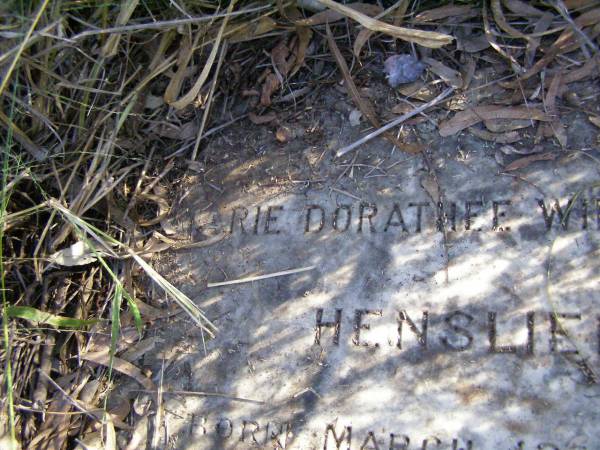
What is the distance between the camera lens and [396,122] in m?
2.75

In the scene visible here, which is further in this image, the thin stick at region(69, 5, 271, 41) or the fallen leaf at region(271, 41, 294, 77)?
the fallen leaf at region(271, 41, 294, 77)

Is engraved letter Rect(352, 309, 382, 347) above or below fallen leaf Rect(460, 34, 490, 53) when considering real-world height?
below

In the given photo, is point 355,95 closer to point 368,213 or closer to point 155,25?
point 368,213

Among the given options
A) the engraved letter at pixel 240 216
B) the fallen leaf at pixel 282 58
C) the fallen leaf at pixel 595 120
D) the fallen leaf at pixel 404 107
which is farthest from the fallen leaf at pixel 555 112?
the engraved letter at pixel 240 216

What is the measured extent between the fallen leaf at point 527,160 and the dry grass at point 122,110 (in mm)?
133

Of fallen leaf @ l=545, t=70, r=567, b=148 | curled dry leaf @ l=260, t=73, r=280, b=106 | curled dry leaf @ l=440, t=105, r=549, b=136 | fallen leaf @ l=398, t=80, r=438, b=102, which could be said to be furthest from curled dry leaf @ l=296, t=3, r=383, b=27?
fallen leaf @ l=545, t=70, r=567, b=148

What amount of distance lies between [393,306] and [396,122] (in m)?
0.80

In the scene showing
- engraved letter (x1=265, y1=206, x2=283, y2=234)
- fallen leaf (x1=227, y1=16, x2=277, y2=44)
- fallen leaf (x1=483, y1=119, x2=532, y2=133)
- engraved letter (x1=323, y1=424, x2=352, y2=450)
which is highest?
fallen leaf (x1=227, y1=16, x2=277, y2=44)

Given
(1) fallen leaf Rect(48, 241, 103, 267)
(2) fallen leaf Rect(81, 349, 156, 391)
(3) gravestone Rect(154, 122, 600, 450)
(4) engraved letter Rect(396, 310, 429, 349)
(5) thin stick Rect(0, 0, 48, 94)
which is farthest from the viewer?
(1) fallen leaf Rect(48, 241, 103, 267)

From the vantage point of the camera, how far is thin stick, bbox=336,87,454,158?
8.98 ft

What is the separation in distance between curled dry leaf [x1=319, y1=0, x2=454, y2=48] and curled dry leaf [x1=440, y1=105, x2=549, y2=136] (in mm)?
312

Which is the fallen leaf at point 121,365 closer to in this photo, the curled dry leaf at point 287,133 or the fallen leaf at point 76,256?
the fallen leaf at point 76,256

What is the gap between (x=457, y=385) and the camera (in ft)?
7.90

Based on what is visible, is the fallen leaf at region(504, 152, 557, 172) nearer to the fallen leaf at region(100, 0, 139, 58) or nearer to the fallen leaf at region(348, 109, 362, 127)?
the fallen leaf at region(348, 109, 362, 127)
